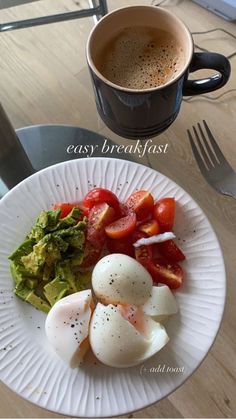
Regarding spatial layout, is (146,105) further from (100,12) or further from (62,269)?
(100,12)

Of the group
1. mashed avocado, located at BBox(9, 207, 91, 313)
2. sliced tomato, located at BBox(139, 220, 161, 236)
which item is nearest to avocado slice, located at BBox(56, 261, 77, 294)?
mashed avocado, located at BBox(9, 207, 91, 313)

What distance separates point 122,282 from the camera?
581 millimetres

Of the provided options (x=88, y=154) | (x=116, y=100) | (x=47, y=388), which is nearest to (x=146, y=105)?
(x=116, y=100)

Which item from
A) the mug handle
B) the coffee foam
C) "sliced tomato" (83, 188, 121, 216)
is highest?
the coffee foam

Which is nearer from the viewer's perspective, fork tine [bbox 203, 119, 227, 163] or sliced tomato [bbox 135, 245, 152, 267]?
sliced tomato [bbox 135, 245, 152, 267]

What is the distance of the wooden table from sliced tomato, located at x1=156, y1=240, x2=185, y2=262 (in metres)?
0.16

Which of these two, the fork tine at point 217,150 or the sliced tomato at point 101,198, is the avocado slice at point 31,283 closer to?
the sliced tomato at point 101,198

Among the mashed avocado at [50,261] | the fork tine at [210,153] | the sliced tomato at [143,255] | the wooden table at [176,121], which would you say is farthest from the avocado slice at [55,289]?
the fork tine at [210,153]

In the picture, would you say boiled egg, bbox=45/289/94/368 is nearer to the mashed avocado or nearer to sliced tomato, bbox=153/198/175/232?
the mashed avocado

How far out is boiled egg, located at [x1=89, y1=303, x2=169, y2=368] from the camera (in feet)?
1.80

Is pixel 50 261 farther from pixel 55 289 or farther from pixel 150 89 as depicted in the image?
pixel 150 89

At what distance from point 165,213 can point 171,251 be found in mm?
51

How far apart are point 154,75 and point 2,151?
0.27 m

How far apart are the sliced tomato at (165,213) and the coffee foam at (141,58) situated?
15 centimetres
